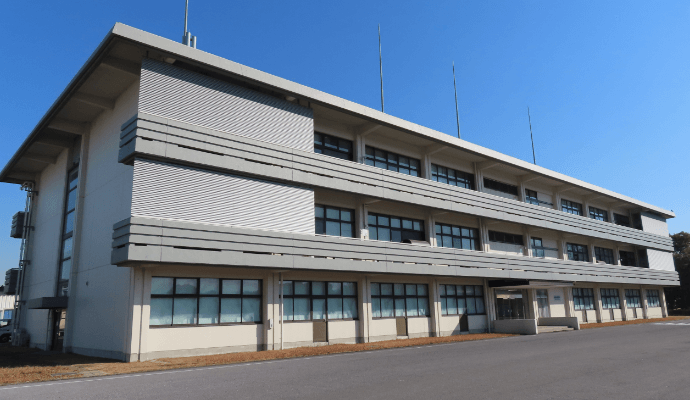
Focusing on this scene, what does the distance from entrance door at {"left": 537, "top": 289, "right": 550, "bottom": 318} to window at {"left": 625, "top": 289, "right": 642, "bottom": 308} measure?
15490 millimetres

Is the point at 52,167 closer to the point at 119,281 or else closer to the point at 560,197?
the point at 119,281

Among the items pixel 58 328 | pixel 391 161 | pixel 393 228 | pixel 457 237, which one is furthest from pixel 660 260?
pixel 58 328

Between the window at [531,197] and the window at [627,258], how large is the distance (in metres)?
15.9

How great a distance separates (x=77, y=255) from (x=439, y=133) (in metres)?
20.0

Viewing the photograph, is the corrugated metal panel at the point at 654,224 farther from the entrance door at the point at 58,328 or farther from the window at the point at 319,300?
the entrance door at the point at 58,328

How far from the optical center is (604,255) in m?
46.7

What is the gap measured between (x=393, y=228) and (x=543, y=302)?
1631cm

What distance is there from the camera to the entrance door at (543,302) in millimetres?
36906

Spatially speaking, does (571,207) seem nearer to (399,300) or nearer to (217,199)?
(399,300)

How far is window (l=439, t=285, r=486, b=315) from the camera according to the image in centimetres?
2972

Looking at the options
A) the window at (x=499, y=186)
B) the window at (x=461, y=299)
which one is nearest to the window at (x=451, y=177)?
the window at (x=499, y=186)

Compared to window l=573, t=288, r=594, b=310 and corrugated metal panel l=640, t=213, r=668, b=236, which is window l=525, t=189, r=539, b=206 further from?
corrugated metal panel l=640, t=213, r=668, b=236

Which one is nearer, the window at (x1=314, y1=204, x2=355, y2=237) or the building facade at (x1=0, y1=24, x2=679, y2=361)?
the building facade at (x1=0, y1=24, x2=679, y2=361)

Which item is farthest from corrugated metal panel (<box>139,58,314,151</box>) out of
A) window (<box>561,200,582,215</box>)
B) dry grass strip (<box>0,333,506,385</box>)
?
window (<box>561,200,582,215</box>)
